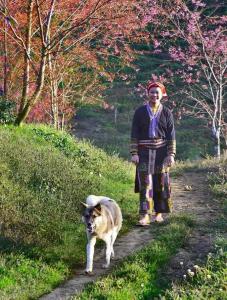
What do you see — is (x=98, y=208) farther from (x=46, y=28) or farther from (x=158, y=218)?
(x=46, y=28)

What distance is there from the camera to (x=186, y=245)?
25.0ft

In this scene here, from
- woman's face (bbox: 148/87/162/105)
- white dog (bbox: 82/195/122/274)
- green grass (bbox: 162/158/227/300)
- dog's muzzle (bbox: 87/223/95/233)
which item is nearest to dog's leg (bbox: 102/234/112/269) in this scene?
white dog (bbox: 82/195/122/274)

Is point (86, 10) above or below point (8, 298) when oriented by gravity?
above

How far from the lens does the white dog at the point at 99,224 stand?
652 centimetres

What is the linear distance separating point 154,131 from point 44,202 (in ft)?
7.49

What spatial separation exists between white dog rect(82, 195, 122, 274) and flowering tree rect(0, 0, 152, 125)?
17.3 feet

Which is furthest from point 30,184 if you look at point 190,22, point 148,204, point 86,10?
point 190,22

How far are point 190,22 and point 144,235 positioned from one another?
14274mm

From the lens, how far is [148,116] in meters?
8.42

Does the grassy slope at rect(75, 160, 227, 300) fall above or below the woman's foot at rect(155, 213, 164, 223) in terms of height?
below

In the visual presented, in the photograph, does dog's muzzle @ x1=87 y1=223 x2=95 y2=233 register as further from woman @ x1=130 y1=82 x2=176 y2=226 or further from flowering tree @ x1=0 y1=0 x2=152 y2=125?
flowering tree @ x1=0 y1=0 x2=152 y2=125

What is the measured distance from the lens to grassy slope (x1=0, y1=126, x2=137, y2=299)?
6.68 metres

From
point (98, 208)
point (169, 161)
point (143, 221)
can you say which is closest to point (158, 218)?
point (143, 221)

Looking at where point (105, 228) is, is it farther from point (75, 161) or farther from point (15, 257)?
point (75, 161)
